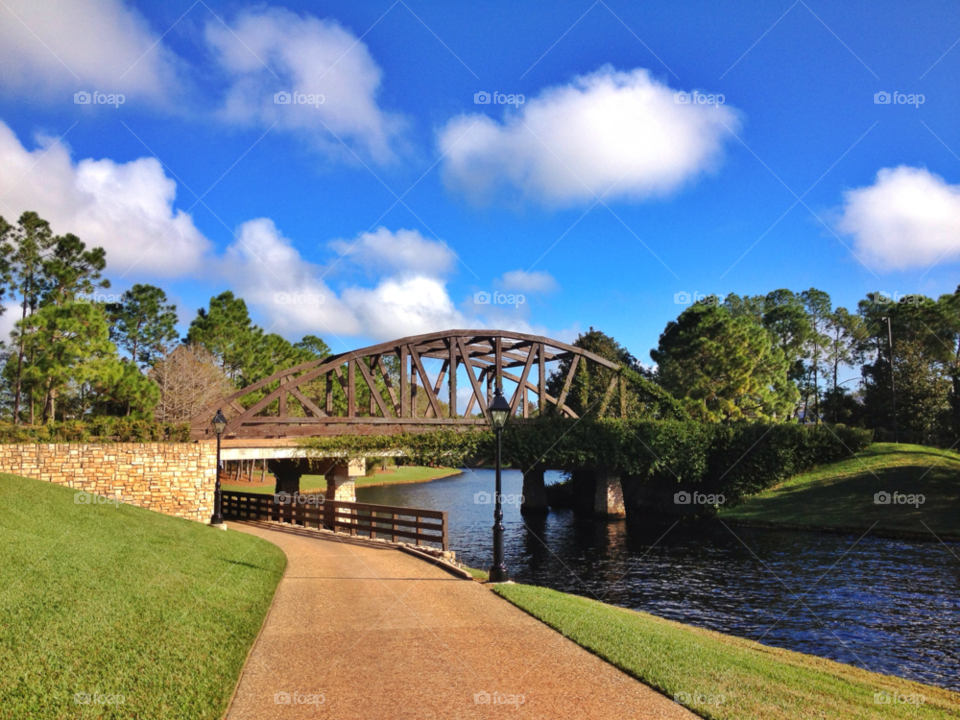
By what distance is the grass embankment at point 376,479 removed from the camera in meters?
60.3

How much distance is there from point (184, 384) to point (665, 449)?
3556cm

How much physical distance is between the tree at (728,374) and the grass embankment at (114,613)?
4348 centimetres

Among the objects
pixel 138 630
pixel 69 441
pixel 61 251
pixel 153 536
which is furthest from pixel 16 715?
pixel 61 251

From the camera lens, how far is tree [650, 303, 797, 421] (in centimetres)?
5225

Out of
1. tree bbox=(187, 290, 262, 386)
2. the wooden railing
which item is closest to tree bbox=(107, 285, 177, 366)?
tree bbox=(187, 290, 262, 386)

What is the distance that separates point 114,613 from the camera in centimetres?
992

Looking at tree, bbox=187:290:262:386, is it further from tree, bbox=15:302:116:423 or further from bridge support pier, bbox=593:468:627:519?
bridge support pier, bbox=593:468:627:519

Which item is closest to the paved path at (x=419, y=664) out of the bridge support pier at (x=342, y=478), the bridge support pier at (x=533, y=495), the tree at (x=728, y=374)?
the bridge support pier at (x=342, y=478)

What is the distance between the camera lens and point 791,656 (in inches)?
489

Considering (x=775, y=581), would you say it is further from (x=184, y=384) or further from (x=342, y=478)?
(x=184, y=384)

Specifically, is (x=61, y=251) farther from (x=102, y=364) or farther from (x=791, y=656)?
(x=791, y=656)

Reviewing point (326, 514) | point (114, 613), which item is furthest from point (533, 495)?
point (114, 613)

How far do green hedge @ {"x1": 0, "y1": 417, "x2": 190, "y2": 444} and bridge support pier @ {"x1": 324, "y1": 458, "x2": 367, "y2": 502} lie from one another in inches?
387

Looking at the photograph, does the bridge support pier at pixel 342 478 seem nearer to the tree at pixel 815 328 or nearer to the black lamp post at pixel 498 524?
the black lamp post at pixel 498 524
